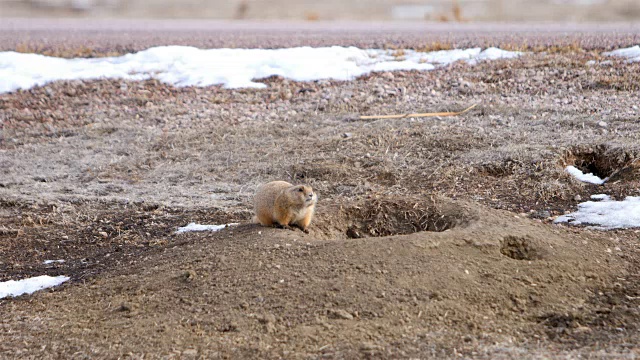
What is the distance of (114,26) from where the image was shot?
869 inches

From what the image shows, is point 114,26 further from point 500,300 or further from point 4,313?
point 500,300

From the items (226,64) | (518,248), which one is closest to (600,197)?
(518,248)

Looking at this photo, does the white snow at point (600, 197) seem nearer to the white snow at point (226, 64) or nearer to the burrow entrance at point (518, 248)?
the burrow entrance at point (518, 248)

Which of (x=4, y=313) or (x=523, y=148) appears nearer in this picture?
(x=4, y=313)

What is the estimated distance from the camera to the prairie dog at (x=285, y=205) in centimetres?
592

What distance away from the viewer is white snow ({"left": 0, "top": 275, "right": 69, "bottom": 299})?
19.4 ft

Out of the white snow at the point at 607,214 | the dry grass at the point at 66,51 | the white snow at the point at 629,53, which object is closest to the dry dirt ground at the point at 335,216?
the white snow at the point at 607,214

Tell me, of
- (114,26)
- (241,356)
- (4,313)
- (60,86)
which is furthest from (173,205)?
(114,26)

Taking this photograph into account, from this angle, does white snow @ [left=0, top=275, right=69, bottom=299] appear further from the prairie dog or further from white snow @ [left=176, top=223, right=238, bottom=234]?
the prairie dog

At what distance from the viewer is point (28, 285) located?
238 inches

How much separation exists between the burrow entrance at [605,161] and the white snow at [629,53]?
4.80 metres

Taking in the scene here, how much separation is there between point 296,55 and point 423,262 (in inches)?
399

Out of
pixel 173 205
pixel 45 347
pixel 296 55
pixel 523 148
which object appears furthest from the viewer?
pixel 296 55

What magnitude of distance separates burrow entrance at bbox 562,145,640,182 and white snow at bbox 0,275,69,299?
5.99 metres
